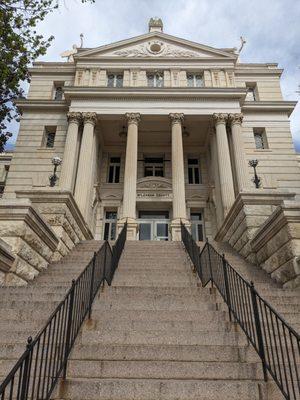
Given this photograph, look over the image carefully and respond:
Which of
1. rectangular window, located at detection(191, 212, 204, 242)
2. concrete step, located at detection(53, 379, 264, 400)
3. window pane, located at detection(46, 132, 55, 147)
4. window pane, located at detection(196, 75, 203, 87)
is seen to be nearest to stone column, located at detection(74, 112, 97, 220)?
window pane, located at detection(46, 132, 55, 147)

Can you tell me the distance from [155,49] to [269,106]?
10.8m

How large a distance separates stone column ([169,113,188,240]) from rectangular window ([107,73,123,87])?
6.02 meters

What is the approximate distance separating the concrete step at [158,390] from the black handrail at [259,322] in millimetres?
425

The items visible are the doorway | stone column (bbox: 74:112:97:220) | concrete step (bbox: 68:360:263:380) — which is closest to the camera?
concrete step (bbox: 68:360:263:380)

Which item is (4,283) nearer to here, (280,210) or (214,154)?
(280,210)

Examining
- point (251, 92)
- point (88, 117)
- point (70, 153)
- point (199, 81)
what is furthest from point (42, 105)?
point (251, 92)

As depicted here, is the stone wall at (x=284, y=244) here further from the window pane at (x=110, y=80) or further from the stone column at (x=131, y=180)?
the window pane at (x=110, y=80)

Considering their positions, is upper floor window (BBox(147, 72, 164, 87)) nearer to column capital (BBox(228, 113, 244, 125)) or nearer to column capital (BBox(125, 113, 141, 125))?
column capital (BBox(125, 113, 141, 125))

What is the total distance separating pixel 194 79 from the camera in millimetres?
25609

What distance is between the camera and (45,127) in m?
24.1

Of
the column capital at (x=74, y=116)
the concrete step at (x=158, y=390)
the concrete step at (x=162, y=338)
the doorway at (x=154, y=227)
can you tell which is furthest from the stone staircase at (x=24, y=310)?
the column capital at (x=74, y=116)

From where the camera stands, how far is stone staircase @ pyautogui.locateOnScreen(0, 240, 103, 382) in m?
4.73

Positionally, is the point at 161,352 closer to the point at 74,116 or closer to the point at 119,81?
the point at 74,116

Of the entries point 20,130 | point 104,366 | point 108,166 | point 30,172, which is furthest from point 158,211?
point 104,366
